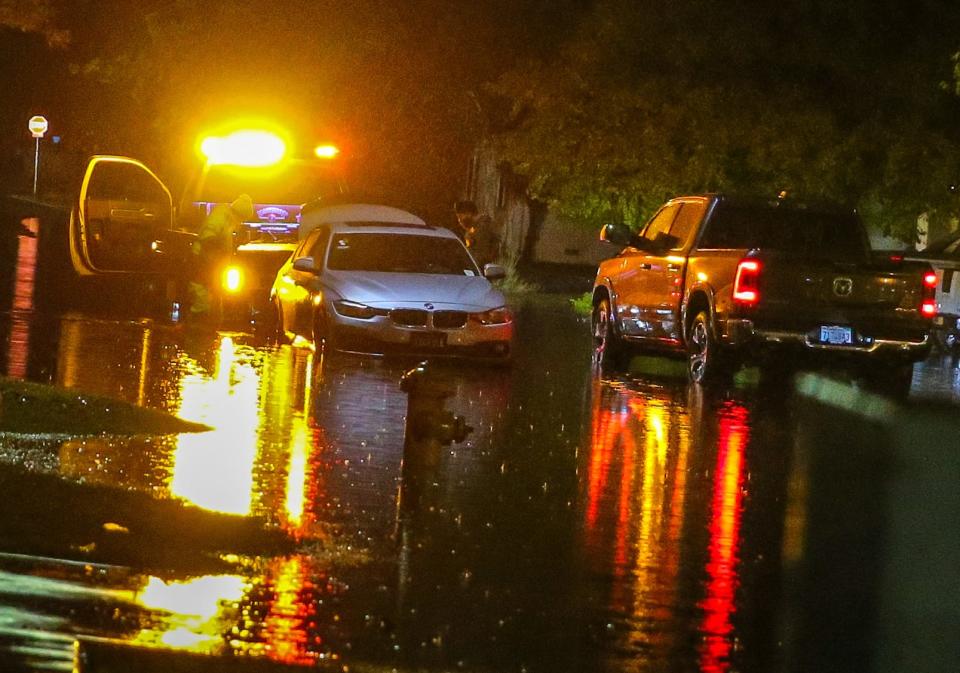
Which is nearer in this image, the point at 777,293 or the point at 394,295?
the point at 777,293

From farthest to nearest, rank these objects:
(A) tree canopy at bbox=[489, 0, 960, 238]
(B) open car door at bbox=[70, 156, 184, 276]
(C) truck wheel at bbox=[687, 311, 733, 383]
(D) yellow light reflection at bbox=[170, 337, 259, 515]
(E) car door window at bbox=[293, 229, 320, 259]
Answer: (A) tree canopy at bbox=[489, 0, 960, 238] → (B) open car door at bbox=[70, 156, 184, 276] → (E) car door window at bbox=[293, 229, 320, 259] → (C) truck wheel at bbox=[687, 311, 733, 383] → (D) yellow light reflection at bbox=[170, 337, 259, 515]

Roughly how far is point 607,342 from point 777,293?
12.6 feet

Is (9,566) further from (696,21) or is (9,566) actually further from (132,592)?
(696,21)

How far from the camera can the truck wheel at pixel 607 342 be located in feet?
67.7

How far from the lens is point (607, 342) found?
68.3 feet

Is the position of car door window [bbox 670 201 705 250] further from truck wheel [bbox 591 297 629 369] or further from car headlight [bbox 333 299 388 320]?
car headlight [bbox 333 299 388 320]

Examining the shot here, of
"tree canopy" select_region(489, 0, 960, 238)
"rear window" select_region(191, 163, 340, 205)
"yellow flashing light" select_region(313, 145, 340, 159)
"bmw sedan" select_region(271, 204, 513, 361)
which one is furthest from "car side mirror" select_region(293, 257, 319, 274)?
"tree canopy" select_region(489, 0, 960, 238)

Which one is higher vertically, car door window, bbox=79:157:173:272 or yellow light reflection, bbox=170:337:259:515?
car door window, bbox=79:157:173:272

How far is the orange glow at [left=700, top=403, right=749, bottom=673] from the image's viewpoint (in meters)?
7.72

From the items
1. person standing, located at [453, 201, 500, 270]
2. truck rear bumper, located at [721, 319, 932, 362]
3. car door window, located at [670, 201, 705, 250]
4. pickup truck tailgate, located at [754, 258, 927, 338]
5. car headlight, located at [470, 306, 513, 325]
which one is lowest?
truck rear bumper, located at [721, 319, 932, 362]

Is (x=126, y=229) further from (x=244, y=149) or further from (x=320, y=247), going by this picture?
(x=320, y=247)

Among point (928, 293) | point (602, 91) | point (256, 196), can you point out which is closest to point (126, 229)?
point (256, 196)

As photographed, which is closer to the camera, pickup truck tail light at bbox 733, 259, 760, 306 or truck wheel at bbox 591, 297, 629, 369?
pickup truck tail light at bbox 733, 259, 760, 306

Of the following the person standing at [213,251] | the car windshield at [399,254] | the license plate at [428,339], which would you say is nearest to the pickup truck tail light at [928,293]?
the license plate at [428,339]
